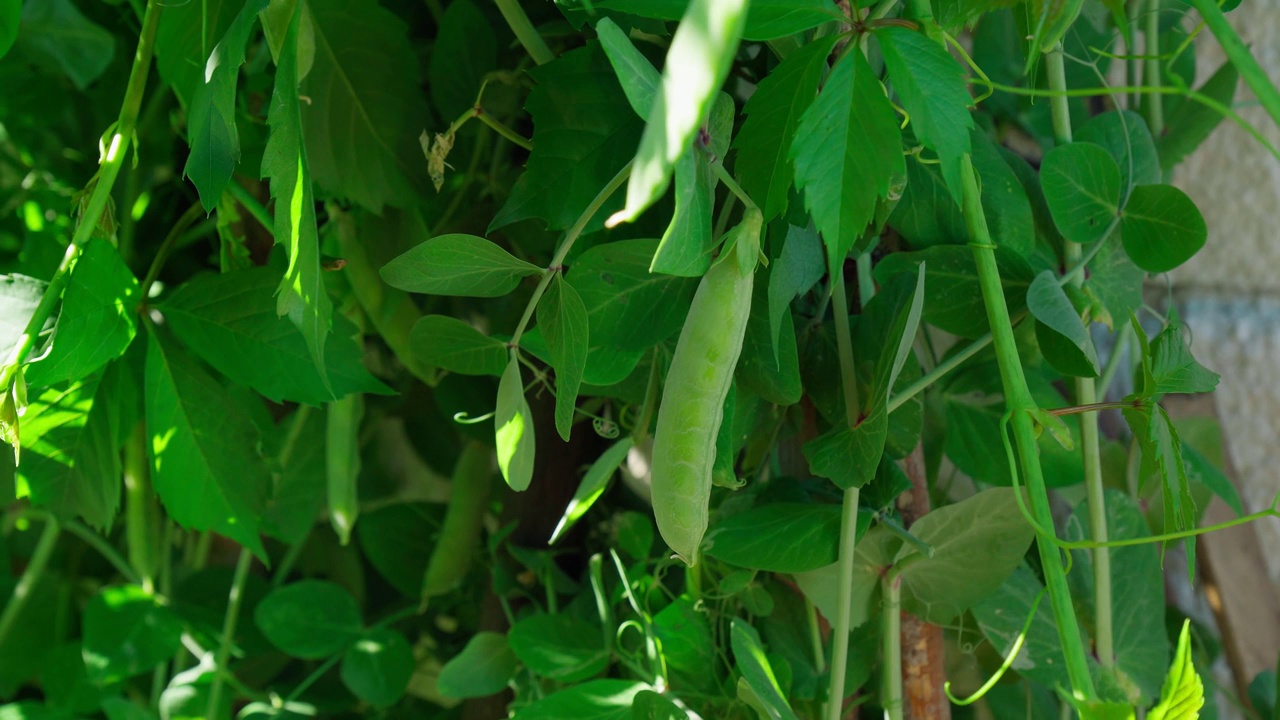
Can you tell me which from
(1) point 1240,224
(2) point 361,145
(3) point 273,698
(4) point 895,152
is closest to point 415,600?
(3) point 273,698

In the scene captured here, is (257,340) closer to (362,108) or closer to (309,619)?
(362,108)

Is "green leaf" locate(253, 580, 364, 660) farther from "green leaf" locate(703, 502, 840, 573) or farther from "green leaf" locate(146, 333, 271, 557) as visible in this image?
"green leaf" locate(703, 502, 840, 573)

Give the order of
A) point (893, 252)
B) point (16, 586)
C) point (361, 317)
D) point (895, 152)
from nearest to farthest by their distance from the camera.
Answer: point (895, 152), point (893, 252), point (361, 317), point (16, 586)

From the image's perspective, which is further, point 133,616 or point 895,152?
point 133,616

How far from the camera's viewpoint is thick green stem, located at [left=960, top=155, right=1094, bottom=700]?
0.84ft

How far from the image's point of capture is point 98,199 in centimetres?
34

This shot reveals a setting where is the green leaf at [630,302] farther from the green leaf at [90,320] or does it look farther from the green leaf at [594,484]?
the green leaf at [90,320]

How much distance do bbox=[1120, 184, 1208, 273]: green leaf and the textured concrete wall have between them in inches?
15.7

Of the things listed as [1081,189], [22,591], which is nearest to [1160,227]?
[1081,189]

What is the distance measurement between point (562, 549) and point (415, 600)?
0.19m

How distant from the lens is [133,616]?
1.86 ft

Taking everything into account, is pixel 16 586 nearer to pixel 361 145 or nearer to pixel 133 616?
pixel 133 616

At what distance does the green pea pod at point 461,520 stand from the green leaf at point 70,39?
0.31 m

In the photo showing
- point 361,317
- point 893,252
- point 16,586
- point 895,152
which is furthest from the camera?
point 16,586
